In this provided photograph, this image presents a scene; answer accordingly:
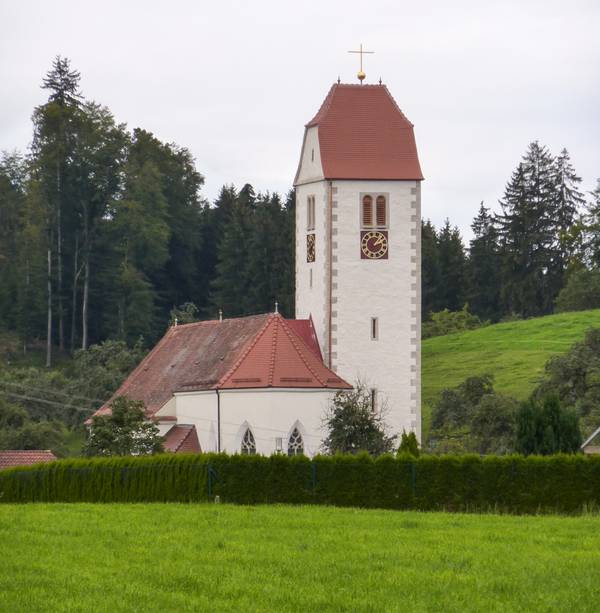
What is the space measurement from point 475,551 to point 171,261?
85.8 m

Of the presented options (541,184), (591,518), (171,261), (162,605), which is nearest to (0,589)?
(162,605)

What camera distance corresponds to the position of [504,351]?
91.4 m

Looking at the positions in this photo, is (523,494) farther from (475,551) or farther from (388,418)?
(388,418)

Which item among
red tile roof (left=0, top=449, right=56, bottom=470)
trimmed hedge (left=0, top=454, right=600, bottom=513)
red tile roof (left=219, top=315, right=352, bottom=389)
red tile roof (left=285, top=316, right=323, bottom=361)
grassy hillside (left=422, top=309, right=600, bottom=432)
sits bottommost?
trimmed hedge (left=0, top=454, right=600, bottom=513)

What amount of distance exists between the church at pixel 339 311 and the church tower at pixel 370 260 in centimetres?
3

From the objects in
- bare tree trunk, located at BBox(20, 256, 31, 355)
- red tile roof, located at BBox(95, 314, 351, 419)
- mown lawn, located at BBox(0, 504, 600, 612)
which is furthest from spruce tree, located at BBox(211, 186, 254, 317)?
mown lawn, located at BBox(0, 504, 600, 612)

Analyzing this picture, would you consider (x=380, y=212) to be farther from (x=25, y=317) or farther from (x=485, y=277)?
(x=485, y=277)

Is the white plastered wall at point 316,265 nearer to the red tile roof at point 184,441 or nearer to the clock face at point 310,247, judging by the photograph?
the clock face at point 310,247

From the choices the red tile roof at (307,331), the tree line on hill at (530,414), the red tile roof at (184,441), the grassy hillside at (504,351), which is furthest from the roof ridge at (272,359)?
the grassy hillside at (504,351)

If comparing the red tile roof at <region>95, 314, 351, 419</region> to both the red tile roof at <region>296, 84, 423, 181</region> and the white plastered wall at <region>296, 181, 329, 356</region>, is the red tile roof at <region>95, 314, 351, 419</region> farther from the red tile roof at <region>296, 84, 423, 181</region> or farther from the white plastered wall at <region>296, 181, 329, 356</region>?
the red tile roof at <region>296, 84, 423, 181</region>

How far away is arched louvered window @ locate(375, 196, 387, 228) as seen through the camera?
58812 mm

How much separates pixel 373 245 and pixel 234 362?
5.90 m

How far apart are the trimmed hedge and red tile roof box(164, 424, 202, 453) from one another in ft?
48.2

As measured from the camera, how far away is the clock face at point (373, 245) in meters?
58.6
